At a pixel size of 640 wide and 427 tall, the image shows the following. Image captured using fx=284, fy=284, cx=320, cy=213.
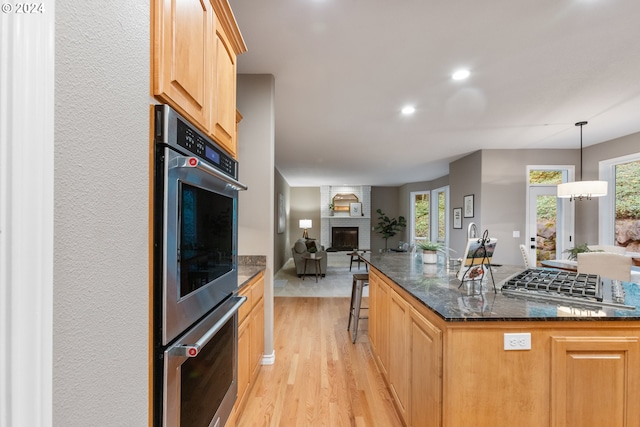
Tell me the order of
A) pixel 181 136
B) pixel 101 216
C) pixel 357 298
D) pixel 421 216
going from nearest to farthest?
pixel 101 216
pixel 181 136
pixel 357 298
pixel 421 216

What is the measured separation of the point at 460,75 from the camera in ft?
8.31

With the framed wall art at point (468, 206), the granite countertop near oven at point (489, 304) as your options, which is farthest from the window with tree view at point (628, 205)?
the granite countertop near oven at point (489, 304)

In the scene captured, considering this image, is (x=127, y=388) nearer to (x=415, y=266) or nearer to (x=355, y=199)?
(x=415, y=266)

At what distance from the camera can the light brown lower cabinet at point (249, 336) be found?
5.72 feet

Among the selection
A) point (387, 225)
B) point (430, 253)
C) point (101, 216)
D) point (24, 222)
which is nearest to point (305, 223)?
point (387, 225)

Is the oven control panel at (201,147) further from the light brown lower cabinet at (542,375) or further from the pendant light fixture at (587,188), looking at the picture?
the pendant light fixture at (587,188)

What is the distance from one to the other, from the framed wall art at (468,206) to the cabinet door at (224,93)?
498 centimetres

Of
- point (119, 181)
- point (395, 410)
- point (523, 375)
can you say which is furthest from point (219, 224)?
point (395, 410)

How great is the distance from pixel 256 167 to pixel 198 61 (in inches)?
57.1

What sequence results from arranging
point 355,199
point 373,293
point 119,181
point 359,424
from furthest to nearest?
1. point 355,199
2. point 373,293
3. point 359,424
4. point 119,181

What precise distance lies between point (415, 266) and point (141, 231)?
226 centimetres

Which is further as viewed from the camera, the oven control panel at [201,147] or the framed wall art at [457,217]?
the framed wall art at [457,217]

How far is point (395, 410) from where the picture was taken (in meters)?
1.96

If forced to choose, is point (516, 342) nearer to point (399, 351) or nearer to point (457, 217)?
point (399, 351)
